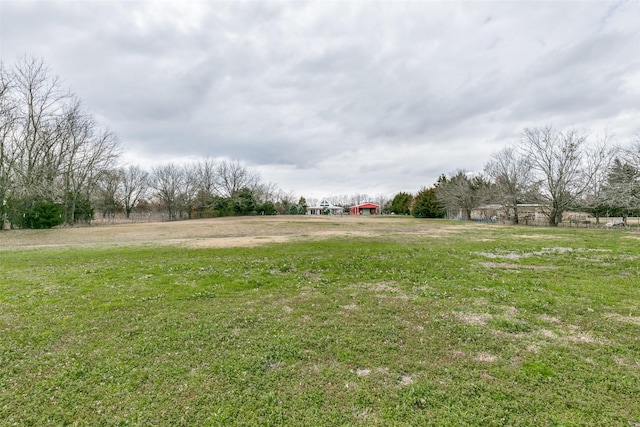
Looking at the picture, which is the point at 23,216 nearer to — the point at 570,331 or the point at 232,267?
the point at 232,267

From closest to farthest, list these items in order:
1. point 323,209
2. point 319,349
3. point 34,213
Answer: point 319,349 → point 34,213 → point 323,209

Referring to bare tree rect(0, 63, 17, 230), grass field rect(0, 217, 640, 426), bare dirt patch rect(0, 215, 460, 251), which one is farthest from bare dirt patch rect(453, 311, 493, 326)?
bare tree rect(0, 63, 17, 230)

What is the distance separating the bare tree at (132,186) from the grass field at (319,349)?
212 ft

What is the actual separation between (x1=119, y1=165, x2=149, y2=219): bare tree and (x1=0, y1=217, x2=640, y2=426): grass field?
6447 centimetres

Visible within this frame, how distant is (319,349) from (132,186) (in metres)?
74.6

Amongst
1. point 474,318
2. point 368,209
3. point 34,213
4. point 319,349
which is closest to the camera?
point 319,349

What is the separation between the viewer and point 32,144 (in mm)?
31344

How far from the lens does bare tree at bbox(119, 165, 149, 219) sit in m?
63.2

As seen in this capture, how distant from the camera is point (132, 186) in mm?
64938

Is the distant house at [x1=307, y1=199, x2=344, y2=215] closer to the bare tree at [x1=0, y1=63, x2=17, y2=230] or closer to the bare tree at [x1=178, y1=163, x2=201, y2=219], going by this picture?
the bare tree at [x1=178, y1=163, x2=201, y2=219]

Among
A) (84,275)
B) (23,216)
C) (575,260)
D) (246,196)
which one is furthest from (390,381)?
(246,196)

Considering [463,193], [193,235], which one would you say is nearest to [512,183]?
[463,193]

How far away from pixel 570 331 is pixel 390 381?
366 cm

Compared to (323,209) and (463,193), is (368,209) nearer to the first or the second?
(323,209)
